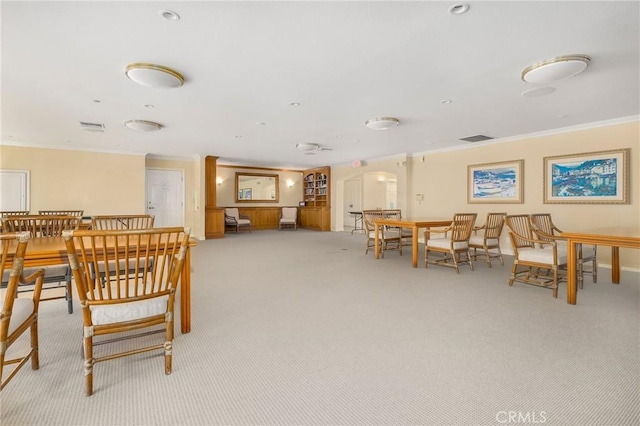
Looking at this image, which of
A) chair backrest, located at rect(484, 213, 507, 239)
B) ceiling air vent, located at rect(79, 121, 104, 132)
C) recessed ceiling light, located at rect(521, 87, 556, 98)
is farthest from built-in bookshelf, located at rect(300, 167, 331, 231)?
recessed ceiling light, located at rect(521, 87, 556, 98)

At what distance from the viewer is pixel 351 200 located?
1185 cm

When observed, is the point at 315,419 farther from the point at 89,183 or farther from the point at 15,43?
the point at 89,183

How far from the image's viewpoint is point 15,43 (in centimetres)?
263

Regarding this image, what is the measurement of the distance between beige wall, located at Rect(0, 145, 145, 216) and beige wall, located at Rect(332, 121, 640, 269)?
7.19m

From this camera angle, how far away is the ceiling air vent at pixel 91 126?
17.4ft

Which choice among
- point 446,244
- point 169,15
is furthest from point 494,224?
point 169,15

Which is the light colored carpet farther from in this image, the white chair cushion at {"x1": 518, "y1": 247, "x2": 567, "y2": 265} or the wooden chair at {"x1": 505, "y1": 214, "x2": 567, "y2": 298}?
the white chair cushion at {"x1": 518, "y1": 247, "x2": 567, "y2": 265}

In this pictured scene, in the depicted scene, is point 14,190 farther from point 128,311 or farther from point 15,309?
point 128,311

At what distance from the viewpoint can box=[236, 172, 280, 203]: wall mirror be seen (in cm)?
1134

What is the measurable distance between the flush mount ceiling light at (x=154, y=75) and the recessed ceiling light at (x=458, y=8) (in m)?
2.58

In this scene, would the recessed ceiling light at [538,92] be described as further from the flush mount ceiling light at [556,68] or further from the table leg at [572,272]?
the table leg at [572,272]

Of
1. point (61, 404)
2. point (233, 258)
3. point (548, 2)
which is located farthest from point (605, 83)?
point (233, 258)

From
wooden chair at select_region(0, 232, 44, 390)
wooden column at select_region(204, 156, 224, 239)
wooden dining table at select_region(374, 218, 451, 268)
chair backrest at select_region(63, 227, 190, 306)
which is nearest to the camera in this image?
wooden chair at select_region(0, 232, 44, 390)

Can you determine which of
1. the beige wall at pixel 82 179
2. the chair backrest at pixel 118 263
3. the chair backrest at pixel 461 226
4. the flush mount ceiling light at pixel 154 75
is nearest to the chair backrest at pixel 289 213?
the beige wall at pixel 82 179
